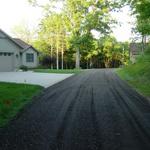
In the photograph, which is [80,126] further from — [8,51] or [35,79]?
[8,51]

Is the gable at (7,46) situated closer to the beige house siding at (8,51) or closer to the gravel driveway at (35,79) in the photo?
the beige house siding at (8,51)

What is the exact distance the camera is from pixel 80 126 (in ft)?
34.5

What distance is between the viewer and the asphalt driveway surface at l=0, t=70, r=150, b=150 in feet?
27.7

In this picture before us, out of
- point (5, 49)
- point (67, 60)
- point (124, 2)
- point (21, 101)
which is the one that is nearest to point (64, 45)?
point (67, 60)

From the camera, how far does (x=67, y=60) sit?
2741 inches

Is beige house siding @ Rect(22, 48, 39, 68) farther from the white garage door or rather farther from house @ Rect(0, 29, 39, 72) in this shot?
the white garage door

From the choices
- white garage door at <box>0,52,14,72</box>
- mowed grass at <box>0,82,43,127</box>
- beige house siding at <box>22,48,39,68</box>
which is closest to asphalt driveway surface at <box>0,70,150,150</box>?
mowed grass at <box>0,82,43,127</box>

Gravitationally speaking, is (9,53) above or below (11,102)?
above

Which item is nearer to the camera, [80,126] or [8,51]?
[80,126]

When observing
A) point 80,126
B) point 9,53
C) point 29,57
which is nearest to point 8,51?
point 9,53

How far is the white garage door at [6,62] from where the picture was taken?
4730 cm

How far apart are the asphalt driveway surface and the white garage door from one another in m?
32.2

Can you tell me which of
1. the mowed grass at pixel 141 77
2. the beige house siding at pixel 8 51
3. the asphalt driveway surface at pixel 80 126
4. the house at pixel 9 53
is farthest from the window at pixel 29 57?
the asphalt driveway surface at pixel 80 126

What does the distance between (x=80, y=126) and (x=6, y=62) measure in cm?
3896
